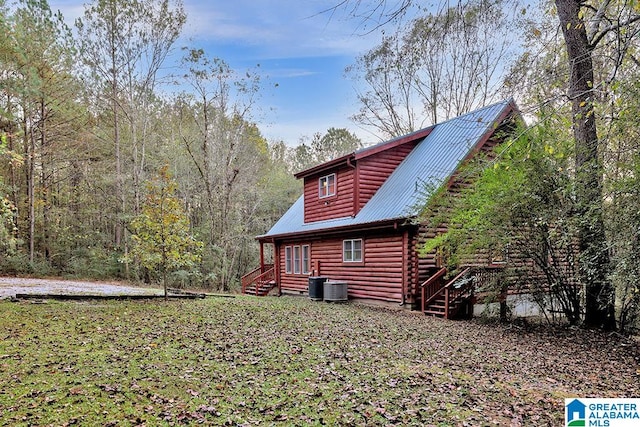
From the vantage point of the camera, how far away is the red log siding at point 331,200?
1466 cm

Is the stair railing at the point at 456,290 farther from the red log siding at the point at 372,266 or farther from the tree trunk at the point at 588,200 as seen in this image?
the tree trunk at the point at 588,200

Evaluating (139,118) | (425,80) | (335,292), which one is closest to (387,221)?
(335,292)

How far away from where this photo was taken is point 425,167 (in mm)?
Answer: 13531

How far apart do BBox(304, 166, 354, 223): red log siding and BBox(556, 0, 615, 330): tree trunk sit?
747 cm

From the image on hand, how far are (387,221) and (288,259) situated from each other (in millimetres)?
7249

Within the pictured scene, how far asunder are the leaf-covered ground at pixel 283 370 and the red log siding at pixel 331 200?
6.14 m

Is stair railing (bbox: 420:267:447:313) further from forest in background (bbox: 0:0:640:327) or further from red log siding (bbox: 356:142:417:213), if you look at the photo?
red log siding (bbox: 356:142:417:213)

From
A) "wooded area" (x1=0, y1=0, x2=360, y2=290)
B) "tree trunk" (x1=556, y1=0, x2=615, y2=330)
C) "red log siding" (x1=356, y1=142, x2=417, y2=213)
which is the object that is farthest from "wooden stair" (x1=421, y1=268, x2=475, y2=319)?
"wooded area" (x1=0, y1=0, x2=360, y2=290)

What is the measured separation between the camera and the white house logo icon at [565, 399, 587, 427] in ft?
13.3

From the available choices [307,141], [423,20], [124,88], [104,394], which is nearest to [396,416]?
[104,394]

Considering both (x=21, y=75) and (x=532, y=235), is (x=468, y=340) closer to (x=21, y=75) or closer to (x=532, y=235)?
(x=532, y=235)

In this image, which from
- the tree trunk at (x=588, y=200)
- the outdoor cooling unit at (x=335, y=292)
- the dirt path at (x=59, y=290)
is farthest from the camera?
the outdoor cooling unit at (x=335, y=292)

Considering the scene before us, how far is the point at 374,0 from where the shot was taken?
4.03 metres

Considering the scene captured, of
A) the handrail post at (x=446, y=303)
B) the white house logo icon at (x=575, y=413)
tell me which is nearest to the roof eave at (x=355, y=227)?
the handrail post at (x=446, y=303)
